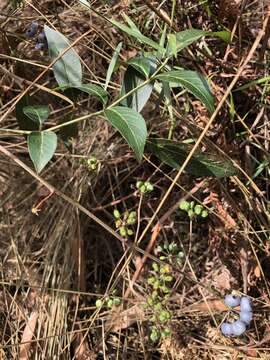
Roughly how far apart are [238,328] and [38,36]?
76 cm

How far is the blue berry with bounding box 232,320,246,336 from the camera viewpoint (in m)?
1.08

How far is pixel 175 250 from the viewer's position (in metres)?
1.28

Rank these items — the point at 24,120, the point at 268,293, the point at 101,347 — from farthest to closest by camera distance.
A: the point at 101,347
the point at 268,293
the point at 24,120

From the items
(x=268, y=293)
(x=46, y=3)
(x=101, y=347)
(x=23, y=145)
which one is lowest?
(x=101, y=347)

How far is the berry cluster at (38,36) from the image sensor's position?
1.29 metres

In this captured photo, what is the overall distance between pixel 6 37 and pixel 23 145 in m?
0.24

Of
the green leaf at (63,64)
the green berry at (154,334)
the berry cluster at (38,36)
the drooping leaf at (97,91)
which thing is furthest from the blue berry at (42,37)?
the green berry at (154,334)

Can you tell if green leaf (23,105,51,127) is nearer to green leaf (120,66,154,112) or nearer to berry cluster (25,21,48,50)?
green leaf (120,66,154,112)

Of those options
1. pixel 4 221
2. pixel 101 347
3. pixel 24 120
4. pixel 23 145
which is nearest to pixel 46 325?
pixel 101 347

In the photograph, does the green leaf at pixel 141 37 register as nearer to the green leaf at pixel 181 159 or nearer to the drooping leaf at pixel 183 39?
the drooping leaf at pixel 183 39

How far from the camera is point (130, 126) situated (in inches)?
31.1

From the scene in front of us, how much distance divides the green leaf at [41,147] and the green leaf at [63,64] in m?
0.15

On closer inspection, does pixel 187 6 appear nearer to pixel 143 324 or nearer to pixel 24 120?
pixel 24 120

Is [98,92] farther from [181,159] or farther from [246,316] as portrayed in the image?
Result: [246,316]
